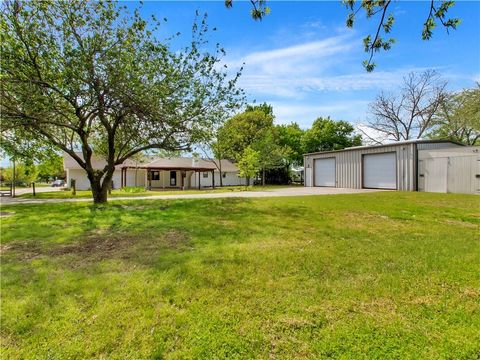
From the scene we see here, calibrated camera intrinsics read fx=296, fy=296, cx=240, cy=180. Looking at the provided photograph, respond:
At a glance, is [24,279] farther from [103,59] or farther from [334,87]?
[334,87]

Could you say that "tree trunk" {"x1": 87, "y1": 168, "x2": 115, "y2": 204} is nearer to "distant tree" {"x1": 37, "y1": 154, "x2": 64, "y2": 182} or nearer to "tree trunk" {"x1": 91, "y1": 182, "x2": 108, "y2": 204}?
"tree trunk" {"x1": 91, "y1": 182, "x2": 108, "y2": 204}

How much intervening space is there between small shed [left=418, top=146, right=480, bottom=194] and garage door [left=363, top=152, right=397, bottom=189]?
1665mm

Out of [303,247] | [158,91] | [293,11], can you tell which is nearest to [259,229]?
[303,247]

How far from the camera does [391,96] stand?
33.3 meters

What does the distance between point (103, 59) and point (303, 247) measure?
7.91 m

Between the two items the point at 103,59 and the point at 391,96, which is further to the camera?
the point at 391,96

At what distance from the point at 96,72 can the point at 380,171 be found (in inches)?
685

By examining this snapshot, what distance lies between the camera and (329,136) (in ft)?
115

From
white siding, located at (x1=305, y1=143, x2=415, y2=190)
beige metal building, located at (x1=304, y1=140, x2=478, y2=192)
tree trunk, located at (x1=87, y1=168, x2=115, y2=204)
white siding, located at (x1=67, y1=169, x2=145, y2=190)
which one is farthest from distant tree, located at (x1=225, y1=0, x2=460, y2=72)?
white siding, located at (x1=67, y1=169, x2=145, y2=190)

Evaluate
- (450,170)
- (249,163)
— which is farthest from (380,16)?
(249,163)

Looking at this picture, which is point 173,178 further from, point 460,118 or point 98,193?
point 460,118

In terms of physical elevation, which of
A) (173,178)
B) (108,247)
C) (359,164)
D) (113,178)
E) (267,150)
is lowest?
(108,247)

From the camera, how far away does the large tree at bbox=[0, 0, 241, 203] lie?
833 centimetres

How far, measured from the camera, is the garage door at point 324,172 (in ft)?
76.3
